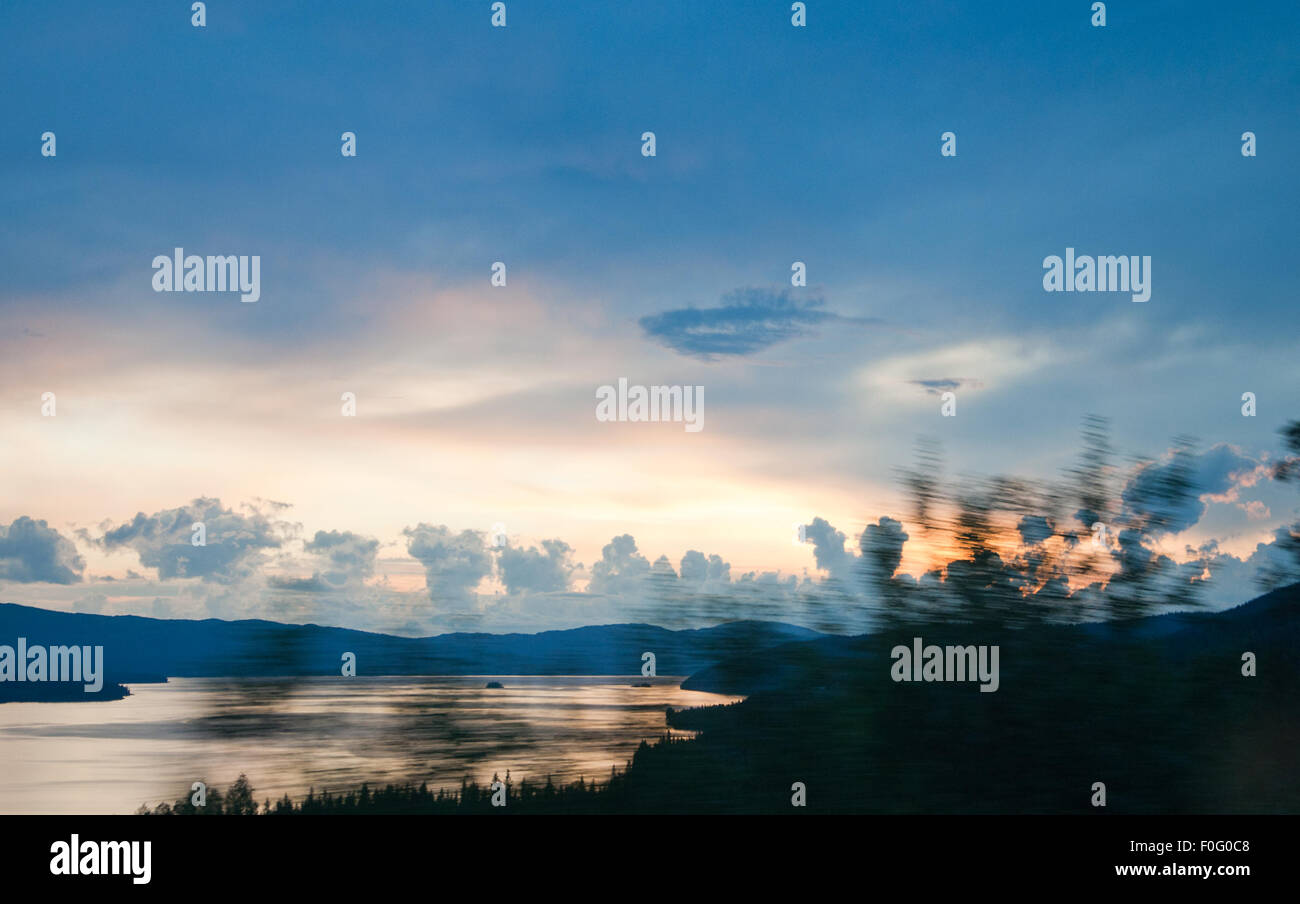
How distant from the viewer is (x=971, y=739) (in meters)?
5.87

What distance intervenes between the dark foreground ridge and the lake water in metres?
0.13

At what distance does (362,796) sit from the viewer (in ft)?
18.5

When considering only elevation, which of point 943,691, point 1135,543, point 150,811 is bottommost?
point 150,811

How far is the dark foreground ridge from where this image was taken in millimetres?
5699

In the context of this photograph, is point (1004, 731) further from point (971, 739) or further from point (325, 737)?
point (325, 737)

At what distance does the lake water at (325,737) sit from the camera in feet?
18.5

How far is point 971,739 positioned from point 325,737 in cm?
394

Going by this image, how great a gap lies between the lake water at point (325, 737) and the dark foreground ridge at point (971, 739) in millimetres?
126

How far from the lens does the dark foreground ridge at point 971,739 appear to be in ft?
18.7

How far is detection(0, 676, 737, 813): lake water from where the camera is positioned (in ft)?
18.5
